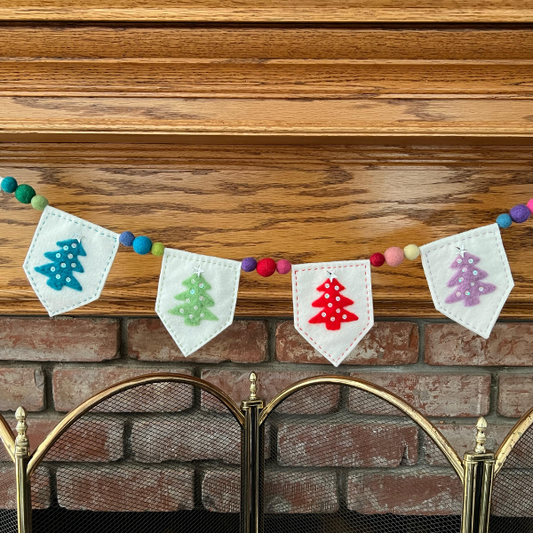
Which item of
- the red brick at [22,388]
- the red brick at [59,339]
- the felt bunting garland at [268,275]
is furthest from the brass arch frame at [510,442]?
the red brick at [22,388]

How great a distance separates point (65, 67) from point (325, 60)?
290mm

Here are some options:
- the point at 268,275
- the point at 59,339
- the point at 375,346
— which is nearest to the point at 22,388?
the point at 59,339

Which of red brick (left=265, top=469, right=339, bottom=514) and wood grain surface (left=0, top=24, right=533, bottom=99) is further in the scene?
red brick (left=265, top=469, right=339, bottom=514)

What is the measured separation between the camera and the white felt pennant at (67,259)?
60cm

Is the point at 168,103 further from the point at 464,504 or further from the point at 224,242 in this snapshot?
the point at 464,504

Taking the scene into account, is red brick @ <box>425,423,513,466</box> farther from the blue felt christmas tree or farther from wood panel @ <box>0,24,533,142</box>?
the blue felt christmas tree

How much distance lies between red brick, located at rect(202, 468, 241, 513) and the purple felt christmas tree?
394 mm

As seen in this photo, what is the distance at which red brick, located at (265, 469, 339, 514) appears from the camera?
70 cm

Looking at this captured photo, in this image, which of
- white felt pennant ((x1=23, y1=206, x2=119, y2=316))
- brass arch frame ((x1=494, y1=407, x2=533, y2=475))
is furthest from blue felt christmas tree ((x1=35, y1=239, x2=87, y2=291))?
brass arch frame ((x1=494, y1=407, x2=533, y2=475))

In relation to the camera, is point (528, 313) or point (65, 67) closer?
point (65, 67)

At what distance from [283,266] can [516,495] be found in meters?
0.43

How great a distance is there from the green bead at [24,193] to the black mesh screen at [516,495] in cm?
68

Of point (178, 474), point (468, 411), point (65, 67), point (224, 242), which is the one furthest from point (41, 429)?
point (468, 411)

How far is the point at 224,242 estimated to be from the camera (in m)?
0.62
